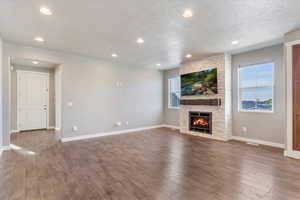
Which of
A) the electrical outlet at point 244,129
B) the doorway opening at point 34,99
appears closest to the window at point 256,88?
the electrical outlet at point 244,129

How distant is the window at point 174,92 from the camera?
24.0ft

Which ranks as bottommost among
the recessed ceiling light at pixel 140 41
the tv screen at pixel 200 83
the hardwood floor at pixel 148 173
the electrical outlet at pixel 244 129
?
the hardwood floor at pixel 148 173

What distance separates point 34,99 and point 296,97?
8814 mm

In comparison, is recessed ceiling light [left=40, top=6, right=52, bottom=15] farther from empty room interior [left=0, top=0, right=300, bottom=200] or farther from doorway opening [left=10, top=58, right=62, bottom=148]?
doorway opening [left=10, top=58, right=62, bottom=148]

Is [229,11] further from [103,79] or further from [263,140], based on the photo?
[103,79]

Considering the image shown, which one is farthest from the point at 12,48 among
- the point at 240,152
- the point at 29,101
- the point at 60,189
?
the point at 240,152

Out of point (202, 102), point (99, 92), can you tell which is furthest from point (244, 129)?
point (99, 92)

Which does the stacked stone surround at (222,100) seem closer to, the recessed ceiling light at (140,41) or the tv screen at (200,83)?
the tv screen at (200,83)

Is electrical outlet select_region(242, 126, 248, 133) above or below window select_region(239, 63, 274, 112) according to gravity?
below

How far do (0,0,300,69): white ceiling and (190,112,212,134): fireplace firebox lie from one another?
230 cm

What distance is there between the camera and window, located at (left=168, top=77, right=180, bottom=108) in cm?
732

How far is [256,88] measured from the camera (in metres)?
4.79

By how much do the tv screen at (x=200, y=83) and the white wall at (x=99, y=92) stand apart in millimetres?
1755

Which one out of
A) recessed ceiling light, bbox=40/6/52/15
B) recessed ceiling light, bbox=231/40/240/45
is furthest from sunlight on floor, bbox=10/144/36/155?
recessed ceiling light, bbox=231/40/240/45
